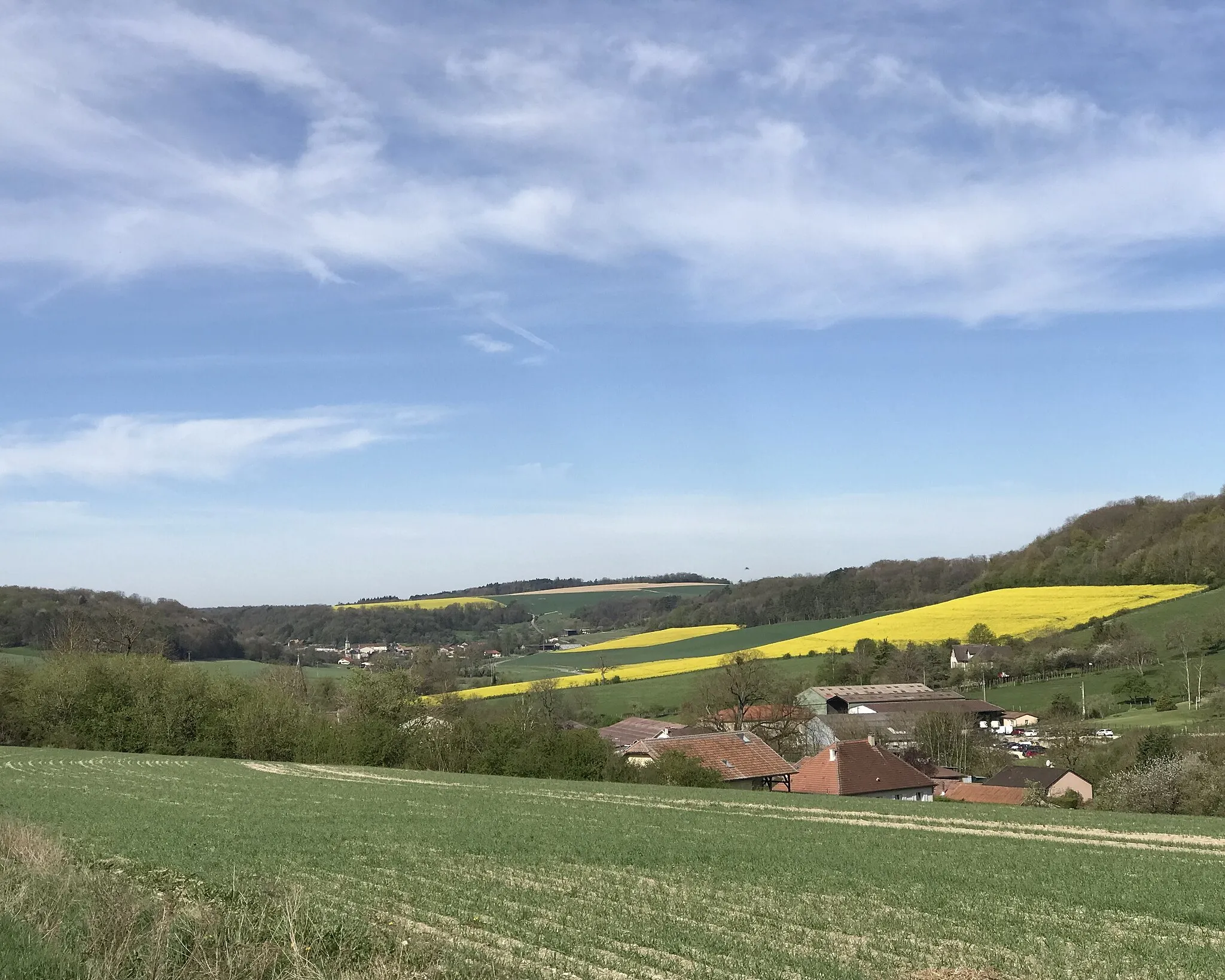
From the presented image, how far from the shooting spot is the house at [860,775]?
4822 centimetres

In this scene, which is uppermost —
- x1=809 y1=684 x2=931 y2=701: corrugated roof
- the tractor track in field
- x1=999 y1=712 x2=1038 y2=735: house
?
the tractor track in field

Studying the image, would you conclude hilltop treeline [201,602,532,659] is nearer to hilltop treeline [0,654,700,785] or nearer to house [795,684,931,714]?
house [795,684,931,714]

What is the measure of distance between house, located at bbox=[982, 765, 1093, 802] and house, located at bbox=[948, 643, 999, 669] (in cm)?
3572


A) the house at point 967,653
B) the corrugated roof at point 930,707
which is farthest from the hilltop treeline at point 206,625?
the house at point 967,653

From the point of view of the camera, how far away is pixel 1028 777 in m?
52.7

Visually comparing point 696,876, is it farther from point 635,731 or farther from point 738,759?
point 635,731

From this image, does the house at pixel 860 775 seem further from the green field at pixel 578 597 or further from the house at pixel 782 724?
the green field at pixel 578 597

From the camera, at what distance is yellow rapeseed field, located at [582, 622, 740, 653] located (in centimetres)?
12244

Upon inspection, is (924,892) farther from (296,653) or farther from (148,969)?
(296,653)

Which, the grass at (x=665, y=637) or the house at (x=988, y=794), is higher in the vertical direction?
the grass at (x=665, y=637)

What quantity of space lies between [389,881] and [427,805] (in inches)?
498

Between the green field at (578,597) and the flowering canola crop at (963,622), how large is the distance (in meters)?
52.0

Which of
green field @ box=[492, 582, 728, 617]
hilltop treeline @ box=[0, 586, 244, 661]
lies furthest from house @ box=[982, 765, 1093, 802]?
green field @ box=[492, 582, 728, 617]

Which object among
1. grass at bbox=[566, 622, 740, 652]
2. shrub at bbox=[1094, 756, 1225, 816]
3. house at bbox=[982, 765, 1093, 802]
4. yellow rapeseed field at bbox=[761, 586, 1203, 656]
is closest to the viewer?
shrub at bbox=[1094, 756, 1225, 816]
